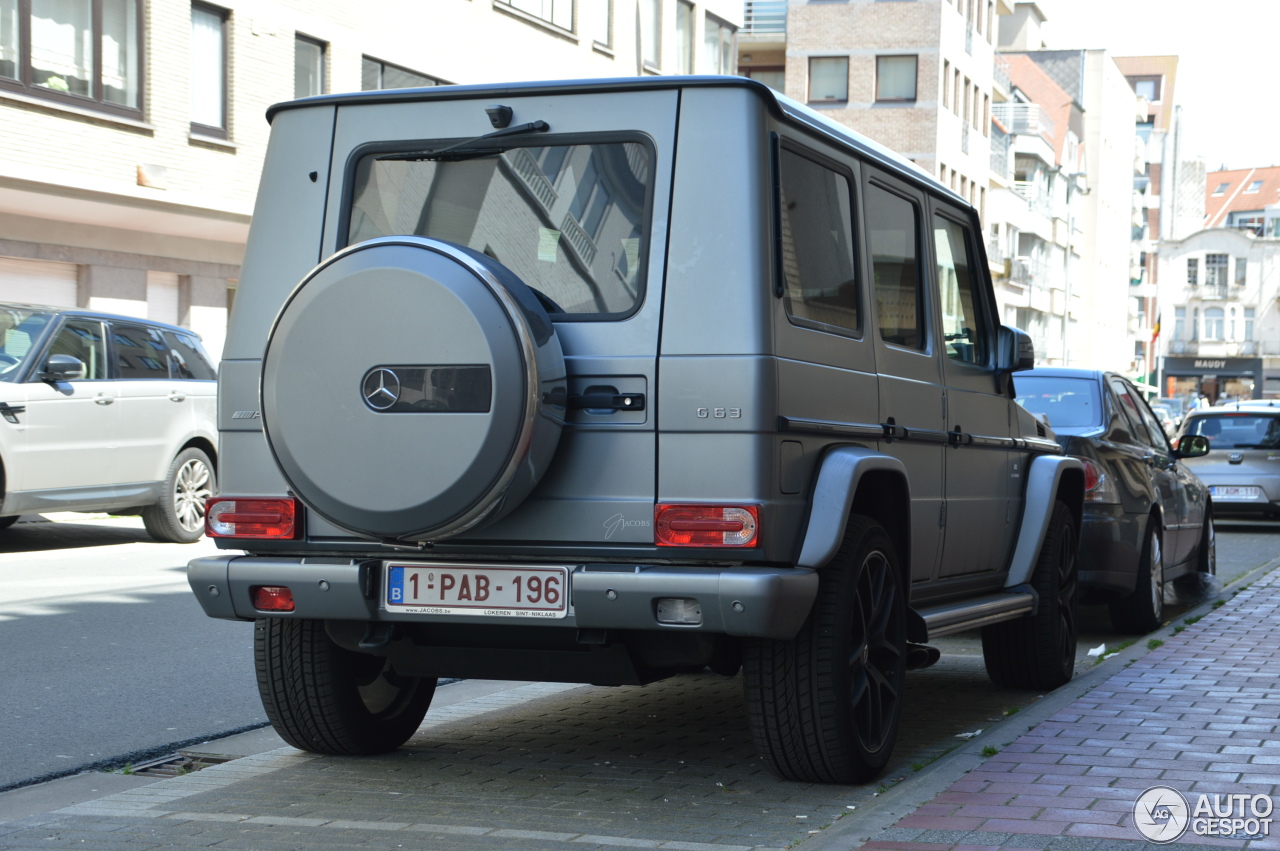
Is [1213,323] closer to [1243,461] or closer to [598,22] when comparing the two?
[598,22]

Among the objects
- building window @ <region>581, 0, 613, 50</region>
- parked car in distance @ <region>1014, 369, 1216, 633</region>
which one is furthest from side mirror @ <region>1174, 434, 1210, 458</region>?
building window @ <region>581, 0, 613, 50</region>

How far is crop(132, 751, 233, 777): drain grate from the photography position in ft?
19.7

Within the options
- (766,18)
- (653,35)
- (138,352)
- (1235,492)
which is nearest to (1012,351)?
(138,352)

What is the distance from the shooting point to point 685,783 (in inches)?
225

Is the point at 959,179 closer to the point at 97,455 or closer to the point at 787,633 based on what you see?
the point at 97,455

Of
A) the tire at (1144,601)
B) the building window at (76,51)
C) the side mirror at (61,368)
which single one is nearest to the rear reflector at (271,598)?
the tire at (1144,601)

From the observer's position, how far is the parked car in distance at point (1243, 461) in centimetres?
2028

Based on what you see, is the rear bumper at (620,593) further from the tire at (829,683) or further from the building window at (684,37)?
the building window at (684,37)

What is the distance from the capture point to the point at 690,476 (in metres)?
5.00

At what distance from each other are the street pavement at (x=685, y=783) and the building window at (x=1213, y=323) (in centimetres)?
11452

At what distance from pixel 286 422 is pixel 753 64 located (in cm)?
6208

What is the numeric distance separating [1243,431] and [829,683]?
17048 mm

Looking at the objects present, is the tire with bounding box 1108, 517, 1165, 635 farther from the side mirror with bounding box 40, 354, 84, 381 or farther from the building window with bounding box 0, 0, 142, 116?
the building window with bounding box 0, 0, 142, 116

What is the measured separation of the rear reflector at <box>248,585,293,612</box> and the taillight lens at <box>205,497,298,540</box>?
17 cm
